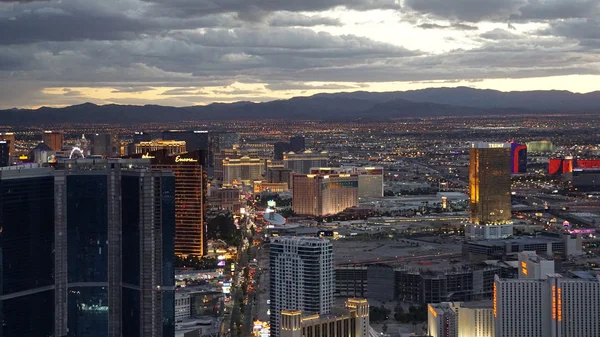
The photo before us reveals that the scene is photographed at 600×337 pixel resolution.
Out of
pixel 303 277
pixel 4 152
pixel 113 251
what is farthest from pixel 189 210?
pixel 113 251

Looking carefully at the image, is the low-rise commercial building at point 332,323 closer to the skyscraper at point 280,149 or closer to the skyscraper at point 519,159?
the skyscraper at point 519,159

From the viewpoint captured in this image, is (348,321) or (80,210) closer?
A: (80,210)

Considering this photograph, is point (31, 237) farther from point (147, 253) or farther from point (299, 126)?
point (299, 126)

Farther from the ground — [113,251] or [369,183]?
[113,251]

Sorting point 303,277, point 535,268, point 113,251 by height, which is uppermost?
point 113,251

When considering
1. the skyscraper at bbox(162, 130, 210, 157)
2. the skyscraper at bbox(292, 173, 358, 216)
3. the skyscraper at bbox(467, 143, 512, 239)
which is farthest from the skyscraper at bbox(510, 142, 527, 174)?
the skyscraper at bbox(467, 143, 512, 239)

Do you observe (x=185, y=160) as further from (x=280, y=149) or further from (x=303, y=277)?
(x=280, y=149)

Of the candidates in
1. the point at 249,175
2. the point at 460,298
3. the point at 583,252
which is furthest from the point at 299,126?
the point at 460,298

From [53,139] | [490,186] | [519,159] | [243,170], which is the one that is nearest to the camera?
[490,186]
